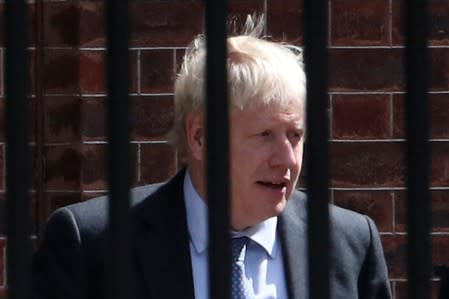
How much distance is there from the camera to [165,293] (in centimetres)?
314

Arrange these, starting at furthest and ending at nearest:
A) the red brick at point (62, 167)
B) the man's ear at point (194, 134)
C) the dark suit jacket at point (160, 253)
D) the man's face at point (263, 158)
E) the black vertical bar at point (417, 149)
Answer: the red brick at point (62, 167), the man's ear at point (194, 134), the man's face at point (263, 158), the dark suit jacket at point (160, 253), the black vertical bar at point (417, 149)

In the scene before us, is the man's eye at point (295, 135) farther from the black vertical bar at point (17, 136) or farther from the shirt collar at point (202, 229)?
the black vertical bar at point (17, 136)

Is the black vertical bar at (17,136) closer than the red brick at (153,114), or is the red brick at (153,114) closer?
the black vertical bar at (17,136)

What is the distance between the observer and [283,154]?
11.0 ft

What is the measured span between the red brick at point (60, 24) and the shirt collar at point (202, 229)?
0.85 meters

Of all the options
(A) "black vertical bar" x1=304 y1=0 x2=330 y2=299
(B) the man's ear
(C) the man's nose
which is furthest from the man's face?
(A) "black vertical bar" x1=304 y1=0 x2=330 y2=299

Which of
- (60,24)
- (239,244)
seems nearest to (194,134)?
(239,244)

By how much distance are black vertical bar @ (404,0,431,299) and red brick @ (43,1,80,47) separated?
281 centimetres

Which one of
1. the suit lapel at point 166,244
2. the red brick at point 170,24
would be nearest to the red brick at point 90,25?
the red brick at point 170,24

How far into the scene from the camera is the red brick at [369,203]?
4074 mm

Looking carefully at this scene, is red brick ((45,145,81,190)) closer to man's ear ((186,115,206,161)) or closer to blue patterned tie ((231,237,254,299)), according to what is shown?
man's ear ((186,115,206,161))

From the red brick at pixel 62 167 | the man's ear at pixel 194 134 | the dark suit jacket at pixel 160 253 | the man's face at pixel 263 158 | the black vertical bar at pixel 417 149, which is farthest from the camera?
the red brick at pixel 62 167

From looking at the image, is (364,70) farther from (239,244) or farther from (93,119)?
(239,244)

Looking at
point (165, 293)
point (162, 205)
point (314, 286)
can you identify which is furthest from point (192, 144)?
point (314, 286)
